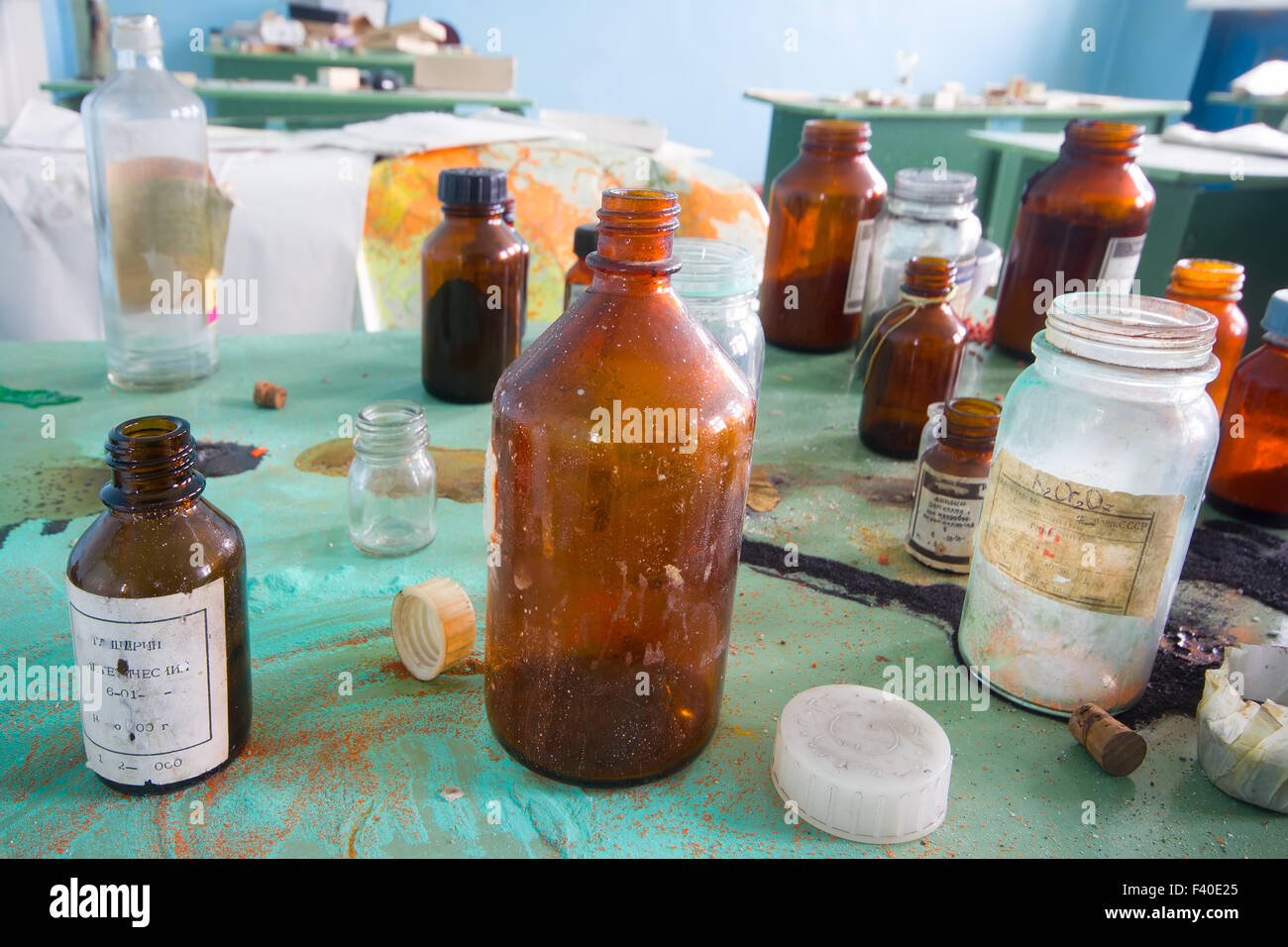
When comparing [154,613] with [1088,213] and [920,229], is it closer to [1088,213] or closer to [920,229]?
[920,229]

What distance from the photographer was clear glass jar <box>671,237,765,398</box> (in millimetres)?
1043

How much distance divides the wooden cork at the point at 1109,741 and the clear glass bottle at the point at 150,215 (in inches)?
46.0

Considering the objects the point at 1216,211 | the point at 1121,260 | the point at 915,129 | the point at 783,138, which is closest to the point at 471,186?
the point at 1121,260

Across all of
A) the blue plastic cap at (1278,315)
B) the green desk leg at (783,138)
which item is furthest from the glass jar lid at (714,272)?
the green desk leg at (783,138)

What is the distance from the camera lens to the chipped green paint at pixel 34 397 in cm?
123

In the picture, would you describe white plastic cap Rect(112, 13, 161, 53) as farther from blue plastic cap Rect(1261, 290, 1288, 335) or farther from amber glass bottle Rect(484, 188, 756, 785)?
blue plastic cap Rect(1261, 290, 1288, 335)

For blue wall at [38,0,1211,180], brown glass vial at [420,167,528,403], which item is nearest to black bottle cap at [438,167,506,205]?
brown glass vial at [420,167,528,403]

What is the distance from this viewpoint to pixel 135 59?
121cm

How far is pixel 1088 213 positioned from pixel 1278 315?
0.39 metres

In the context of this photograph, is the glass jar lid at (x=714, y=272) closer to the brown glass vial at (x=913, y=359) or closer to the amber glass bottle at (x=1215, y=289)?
the brown glass vial at (x=913, y=359)

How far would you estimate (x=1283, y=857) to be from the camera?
2.06 ft

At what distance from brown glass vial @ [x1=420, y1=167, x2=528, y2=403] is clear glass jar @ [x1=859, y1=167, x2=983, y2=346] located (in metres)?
0.53
